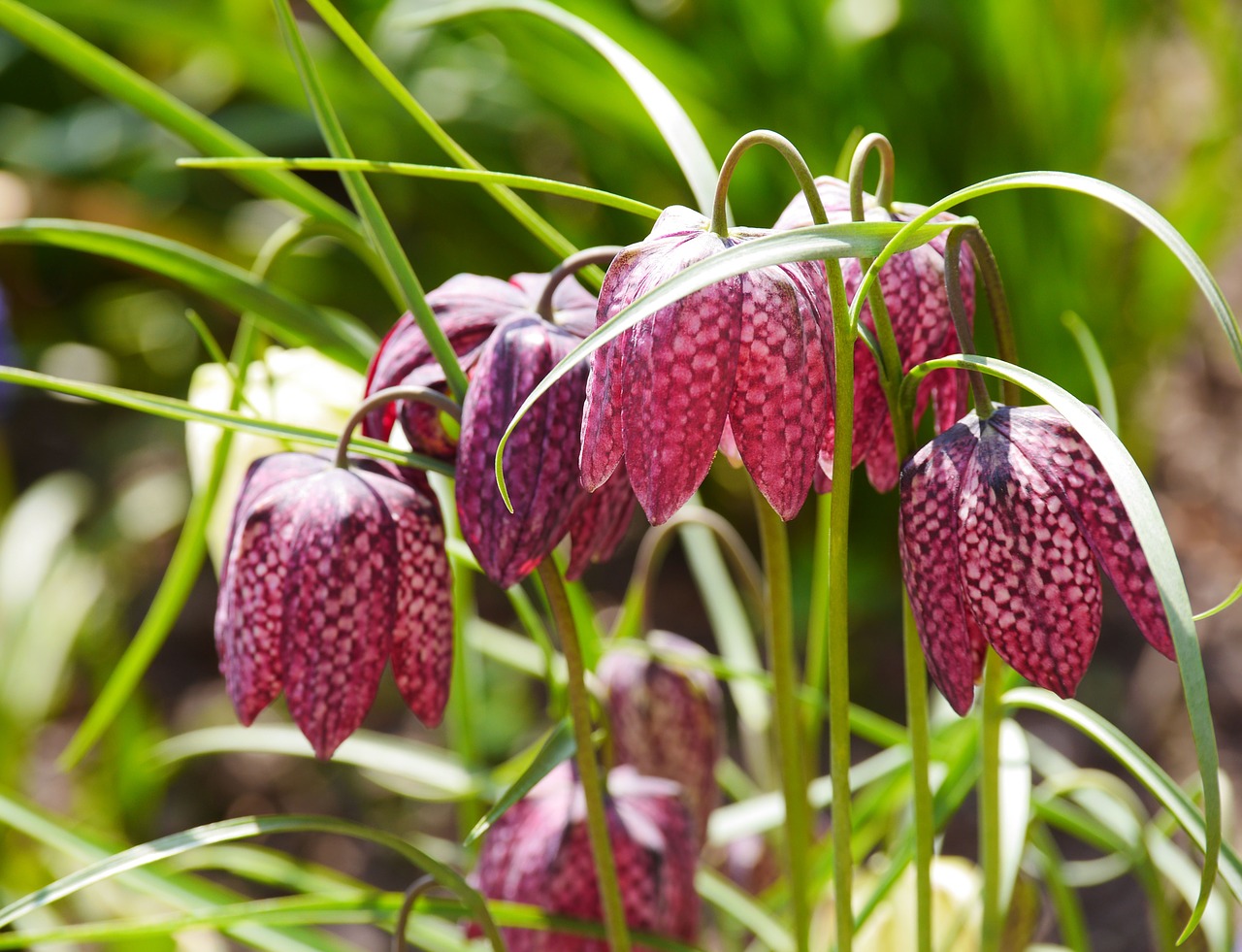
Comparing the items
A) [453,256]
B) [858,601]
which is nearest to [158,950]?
[858,601]

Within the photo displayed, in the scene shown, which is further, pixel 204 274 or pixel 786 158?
pixel 204 274

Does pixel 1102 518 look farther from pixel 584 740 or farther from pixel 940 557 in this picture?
pixel 584 740

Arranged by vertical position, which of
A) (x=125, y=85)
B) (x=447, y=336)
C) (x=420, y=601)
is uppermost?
(x=125, y=85)

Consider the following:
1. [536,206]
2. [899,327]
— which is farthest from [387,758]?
[536,206]

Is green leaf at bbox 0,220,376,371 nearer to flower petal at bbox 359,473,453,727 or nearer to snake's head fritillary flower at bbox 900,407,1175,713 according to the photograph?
flower petal at bbox 359,473,453,727

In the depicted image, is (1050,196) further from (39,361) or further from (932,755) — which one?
(39,361)

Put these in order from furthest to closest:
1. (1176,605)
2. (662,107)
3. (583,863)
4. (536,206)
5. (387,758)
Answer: (536,206)
(387,758)
(583,863)
(662,107)
(1176,605)

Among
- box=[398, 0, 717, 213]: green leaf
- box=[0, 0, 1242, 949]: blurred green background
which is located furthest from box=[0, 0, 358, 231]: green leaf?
box=[0, 0, 1242, 949]: blurred green background
